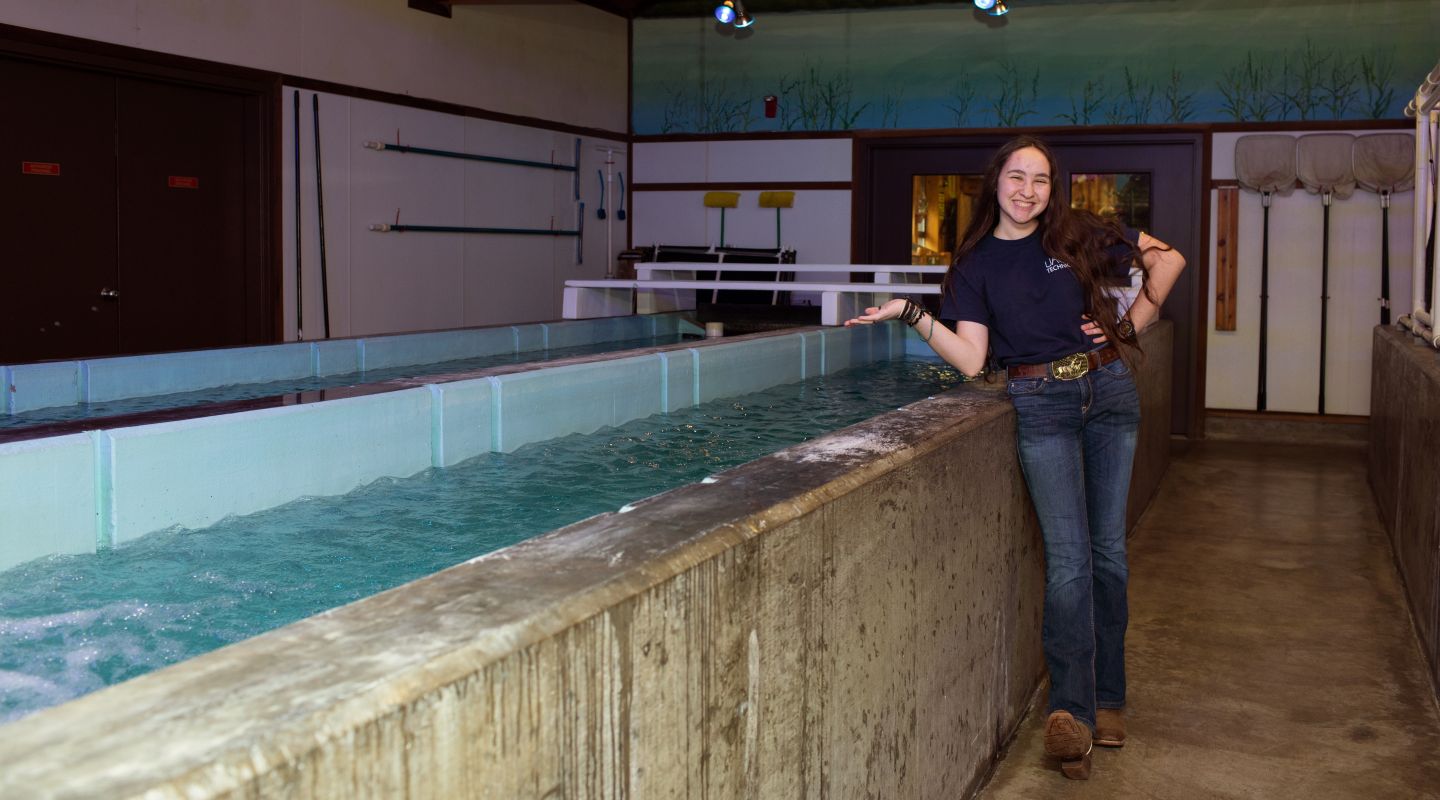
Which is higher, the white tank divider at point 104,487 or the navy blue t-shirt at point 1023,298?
the navy blue t-shirt at point 1023,298

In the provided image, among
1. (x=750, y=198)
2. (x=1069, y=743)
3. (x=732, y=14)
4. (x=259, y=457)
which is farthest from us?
(x=750, y=198)

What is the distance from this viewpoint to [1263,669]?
364cm

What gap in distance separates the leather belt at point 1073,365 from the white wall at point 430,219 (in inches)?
196

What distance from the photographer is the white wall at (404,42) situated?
228 inches

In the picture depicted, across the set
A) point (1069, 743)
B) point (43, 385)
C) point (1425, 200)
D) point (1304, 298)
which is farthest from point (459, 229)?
point (1069, 743)

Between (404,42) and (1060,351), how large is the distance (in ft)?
18.8

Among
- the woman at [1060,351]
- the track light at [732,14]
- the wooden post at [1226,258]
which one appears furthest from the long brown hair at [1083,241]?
the wooden post at [1226,258]

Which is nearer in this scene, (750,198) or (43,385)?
(43,385)

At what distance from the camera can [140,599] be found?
1.84 m

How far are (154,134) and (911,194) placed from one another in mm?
5028

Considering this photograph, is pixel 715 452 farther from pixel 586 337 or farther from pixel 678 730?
pixel 586 337

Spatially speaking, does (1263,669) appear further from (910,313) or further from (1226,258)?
(1226,258)

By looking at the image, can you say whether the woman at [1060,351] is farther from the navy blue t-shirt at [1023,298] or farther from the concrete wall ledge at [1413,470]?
the concrete wall ledge at [1413,470]

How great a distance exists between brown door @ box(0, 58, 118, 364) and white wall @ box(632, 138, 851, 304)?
4.43 meters
